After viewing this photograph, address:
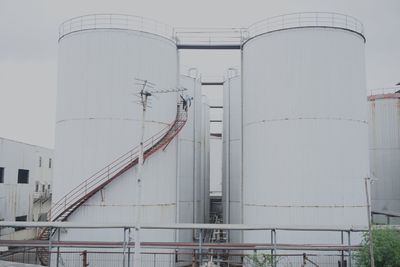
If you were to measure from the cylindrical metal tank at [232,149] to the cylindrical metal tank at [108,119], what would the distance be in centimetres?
781

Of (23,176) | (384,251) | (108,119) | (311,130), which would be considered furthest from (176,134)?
(23,176)

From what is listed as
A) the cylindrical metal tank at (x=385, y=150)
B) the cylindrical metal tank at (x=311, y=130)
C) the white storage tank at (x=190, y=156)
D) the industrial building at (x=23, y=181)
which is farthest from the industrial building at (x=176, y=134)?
the industrial building at (x=23, y=181)

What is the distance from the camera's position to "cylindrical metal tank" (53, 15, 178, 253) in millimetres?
19156

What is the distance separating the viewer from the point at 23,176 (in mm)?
36562

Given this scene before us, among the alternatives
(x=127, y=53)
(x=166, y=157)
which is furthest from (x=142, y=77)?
(x=166, y=157)

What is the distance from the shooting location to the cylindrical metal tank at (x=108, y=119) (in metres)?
19.2

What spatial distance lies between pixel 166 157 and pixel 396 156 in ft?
64.0

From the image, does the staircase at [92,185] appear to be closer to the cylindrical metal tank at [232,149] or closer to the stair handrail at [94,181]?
the stair handrail at [94,181]

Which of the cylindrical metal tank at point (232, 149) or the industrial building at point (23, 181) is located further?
the industrial building at point (23, 181)

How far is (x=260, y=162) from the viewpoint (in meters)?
20.0

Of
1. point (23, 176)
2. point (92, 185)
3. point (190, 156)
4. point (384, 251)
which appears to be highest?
point (190, 156)

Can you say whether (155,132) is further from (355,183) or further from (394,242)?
(394,242)

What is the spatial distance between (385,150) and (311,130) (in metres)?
14.7

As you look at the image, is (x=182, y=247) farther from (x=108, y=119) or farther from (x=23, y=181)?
(x=23, y=181)
